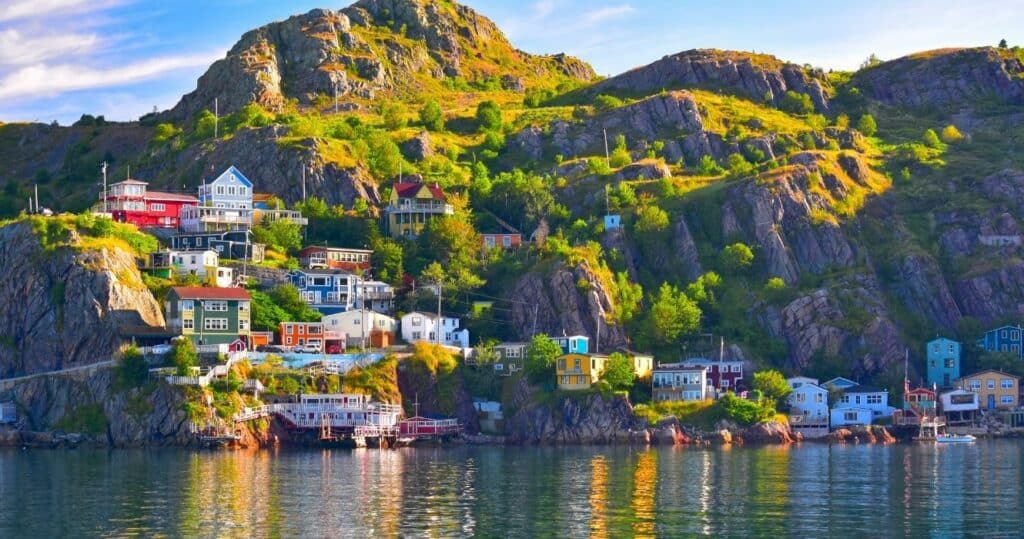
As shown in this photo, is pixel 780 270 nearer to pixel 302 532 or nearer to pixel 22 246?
pixel 22 246

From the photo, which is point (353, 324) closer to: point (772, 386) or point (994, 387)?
point (772, 386)

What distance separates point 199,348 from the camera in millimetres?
135625

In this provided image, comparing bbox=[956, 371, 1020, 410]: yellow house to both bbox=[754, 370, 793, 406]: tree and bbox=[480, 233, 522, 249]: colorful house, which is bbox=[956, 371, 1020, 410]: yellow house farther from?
bbox=[480, 233, 522, 249]: colorful house

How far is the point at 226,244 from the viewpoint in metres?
161

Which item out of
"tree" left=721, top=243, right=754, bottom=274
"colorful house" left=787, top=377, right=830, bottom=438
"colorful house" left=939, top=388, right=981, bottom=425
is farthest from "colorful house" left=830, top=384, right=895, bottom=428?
"tree" left=721, top=243, right=754, bottom=274

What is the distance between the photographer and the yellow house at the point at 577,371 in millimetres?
140250

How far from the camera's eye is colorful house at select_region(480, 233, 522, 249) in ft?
557

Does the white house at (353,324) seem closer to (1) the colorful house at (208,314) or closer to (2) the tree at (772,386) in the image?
(1) the colorful house at (208,314)

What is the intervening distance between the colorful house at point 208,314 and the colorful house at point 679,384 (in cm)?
3709

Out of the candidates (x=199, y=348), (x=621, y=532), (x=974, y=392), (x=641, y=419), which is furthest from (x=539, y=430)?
(x=621, y=532)

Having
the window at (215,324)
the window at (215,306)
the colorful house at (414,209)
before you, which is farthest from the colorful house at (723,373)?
the window at (215,306)

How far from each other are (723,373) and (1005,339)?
104 feet

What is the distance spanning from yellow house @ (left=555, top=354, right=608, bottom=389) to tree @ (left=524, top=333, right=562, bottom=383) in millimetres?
829

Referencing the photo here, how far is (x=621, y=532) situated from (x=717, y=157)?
127765 mm
